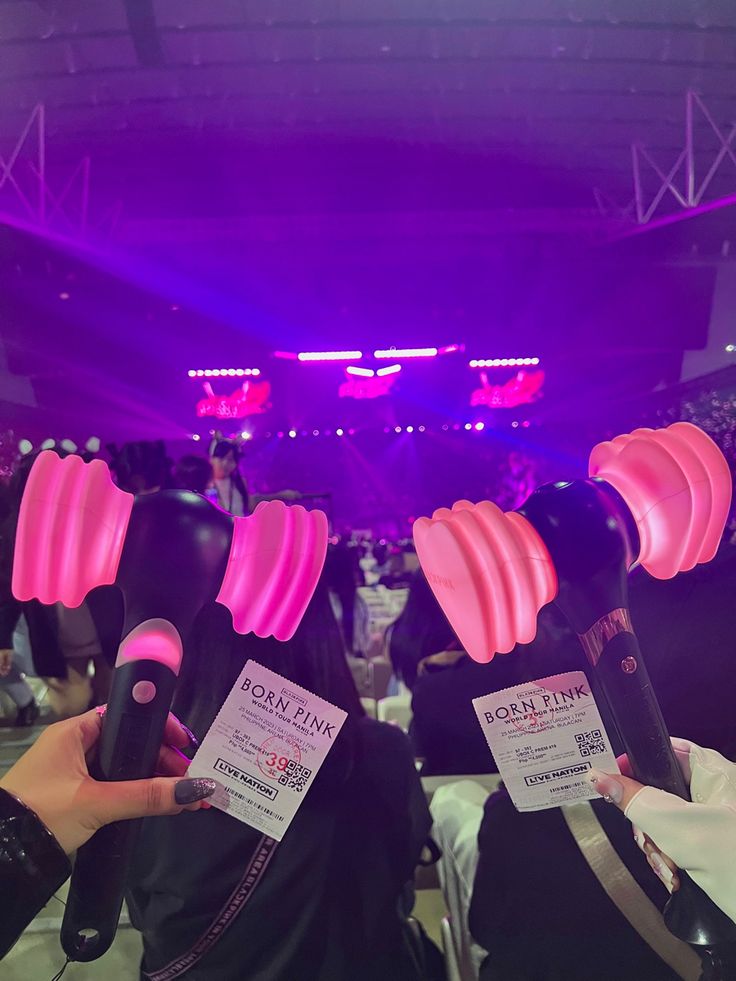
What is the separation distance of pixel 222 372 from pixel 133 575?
2.80 feet

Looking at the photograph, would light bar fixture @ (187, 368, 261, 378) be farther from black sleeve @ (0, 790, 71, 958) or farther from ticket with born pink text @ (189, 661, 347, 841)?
black sleeve @ (0, 790, 71, 958)

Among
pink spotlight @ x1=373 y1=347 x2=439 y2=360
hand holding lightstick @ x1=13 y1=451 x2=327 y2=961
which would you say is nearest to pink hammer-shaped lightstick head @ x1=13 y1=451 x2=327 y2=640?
hand holding lightstick @ x1=13 y1=451 x2=327 y2=961

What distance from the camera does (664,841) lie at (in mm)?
588

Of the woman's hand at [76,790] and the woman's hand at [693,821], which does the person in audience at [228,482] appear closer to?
the woman's hand at [76,790]

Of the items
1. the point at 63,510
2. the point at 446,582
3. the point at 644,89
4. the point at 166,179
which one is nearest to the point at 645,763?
the point at 446,582

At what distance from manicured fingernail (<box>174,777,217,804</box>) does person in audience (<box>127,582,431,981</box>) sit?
65 millimetres

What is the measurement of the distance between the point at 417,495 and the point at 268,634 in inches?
11.3

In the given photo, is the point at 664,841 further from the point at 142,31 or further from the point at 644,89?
the point at 644,89

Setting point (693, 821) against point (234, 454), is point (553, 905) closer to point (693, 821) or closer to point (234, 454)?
point (693, 821)

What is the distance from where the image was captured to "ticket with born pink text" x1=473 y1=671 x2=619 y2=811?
675 mm

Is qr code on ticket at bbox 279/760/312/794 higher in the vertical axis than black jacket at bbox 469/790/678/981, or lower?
higher

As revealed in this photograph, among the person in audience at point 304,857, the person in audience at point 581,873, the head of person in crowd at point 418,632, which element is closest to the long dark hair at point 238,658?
the person in audience at point 304,857

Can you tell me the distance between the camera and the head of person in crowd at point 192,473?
0.67 meters

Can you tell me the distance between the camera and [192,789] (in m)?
0.60
